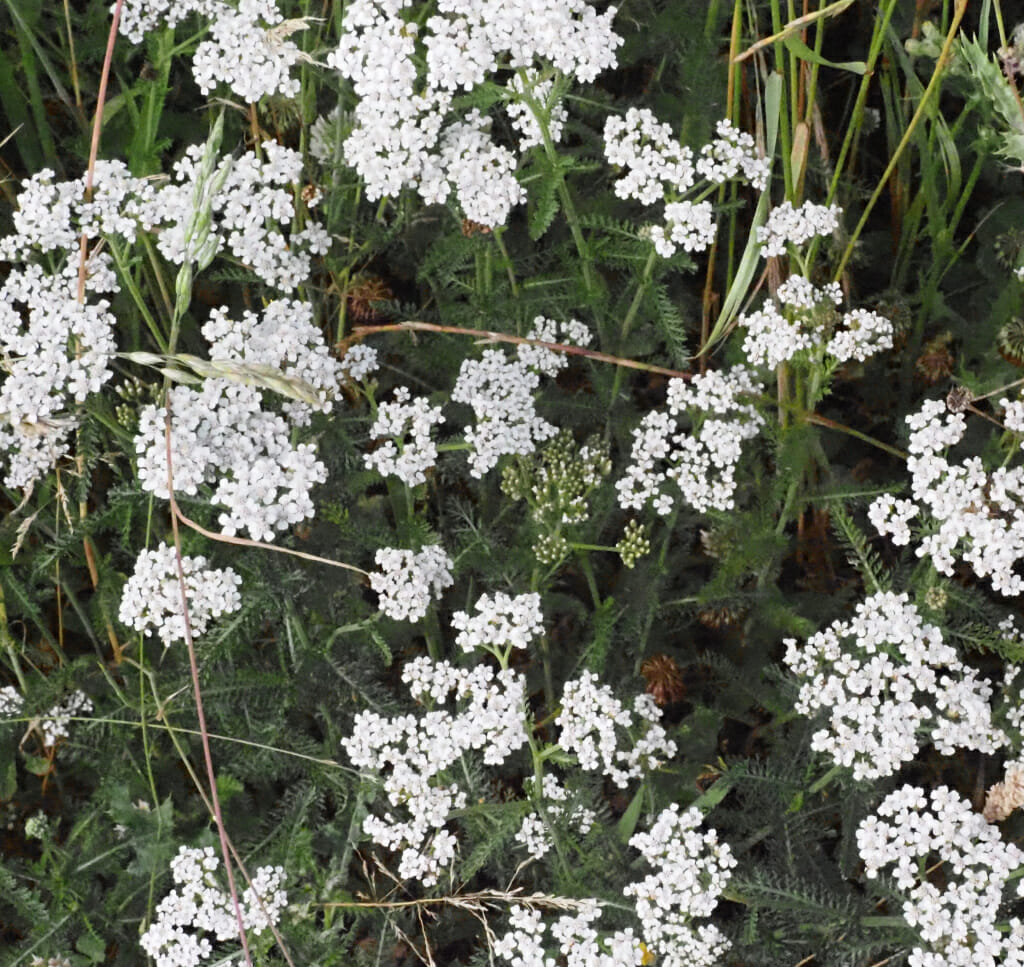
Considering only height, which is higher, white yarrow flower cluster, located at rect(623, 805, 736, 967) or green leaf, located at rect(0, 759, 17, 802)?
white yarrow flower cluster, located at rect(623, 805, 736, 967)

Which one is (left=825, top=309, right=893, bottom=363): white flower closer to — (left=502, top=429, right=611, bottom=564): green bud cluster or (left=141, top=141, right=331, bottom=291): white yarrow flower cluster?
(left=502, top=429, right=611, bottom=564): green bud cluster

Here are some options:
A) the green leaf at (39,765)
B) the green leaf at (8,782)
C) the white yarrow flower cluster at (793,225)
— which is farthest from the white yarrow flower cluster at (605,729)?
the green leaf at (8,782)

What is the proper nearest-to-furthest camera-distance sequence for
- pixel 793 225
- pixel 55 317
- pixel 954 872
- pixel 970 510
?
pixel 954 872, pixel 55 317, pixel 970 510, pixel 793 225

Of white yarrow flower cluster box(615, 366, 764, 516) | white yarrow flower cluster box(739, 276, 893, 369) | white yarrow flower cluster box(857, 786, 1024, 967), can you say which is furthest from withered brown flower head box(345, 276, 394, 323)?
white yarrow flower cluster box(857, 786, 1024, 967)

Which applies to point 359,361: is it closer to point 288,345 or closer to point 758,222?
point 288,345

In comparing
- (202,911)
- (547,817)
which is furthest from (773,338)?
(202,911)

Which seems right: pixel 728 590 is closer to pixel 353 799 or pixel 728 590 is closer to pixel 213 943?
pixel 353 799
